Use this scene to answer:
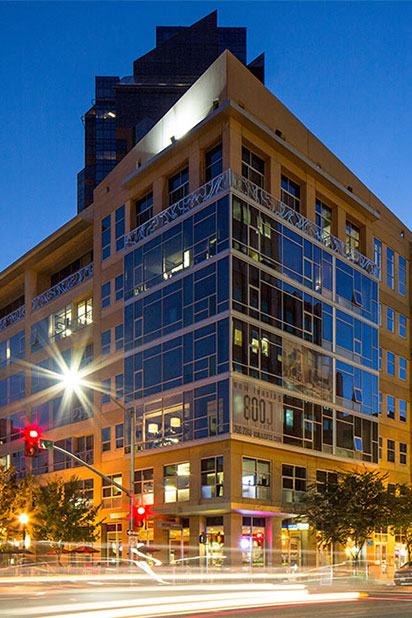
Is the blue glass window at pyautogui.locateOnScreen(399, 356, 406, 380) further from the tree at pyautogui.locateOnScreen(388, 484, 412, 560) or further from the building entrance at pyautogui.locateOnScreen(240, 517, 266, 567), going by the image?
the building entrance at pyautogui.locateOnScreen(240, 517, 266, 567)

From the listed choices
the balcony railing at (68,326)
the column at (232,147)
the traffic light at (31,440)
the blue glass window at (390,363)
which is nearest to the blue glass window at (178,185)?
the column at (232,147)

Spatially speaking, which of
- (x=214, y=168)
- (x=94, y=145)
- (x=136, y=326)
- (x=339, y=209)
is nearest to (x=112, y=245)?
(x=136, y=326)

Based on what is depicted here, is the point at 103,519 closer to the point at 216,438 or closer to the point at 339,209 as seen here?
the point at 216,438

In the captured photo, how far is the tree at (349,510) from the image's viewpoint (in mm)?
41125

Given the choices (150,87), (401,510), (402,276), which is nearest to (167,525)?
(401,510)

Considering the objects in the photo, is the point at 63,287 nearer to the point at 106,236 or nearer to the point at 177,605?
the point at 106,236

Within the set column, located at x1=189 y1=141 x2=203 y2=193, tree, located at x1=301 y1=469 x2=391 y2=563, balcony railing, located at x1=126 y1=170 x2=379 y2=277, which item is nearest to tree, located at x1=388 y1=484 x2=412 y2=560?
tree, located at x1=301 y1=469 x2=391 y2=563

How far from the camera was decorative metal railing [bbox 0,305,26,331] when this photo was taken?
6644 cm

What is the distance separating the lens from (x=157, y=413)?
44844 mm

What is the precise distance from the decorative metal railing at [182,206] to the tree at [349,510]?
1758 centimetres

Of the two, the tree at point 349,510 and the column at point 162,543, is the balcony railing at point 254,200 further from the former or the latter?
the column at point 162,543

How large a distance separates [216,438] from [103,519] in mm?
12310

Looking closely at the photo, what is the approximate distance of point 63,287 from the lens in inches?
2384

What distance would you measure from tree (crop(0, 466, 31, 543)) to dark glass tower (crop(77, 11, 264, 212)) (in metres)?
65.4
